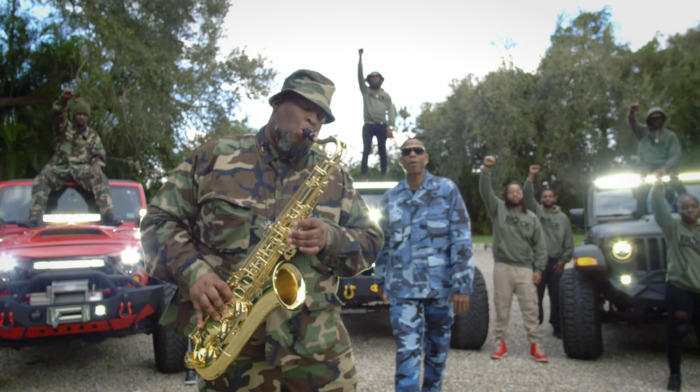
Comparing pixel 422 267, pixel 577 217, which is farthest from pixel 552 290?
pixel 422 267

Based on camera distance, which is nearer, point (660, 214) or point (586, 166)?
point (660, 214)

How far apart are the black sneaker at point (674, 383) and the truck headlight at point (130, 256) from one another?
5.03 meters

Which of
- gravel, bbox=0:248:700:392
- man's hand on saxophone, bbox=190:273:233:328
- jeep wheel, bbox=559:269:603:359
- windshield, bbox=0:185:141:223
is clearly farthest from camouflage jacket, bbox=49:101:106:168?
jeep wheel, bbox=559:269:603:359

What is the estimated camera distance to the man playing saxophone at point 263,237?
2336 mm

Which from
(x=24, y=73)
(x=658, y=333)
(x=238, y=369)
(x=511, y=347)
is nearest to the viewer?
(x=238, y=369)

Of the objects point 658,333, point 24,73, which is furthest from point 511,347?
point 24,73

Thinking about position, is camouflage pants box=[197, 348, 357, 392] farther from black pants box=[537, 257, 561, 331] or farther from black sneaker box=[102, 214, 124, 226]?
black pants box=[537, 257, 561, 331]

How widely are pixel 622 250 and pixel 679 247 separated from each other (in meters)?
0.78

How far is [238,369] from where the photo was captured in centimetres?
239

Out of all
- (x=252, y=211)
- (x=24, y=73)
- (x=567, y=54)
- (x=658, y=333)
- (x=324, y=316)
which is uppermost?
(x=567, y=54)

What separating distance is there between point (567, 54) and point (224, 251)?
3046cm

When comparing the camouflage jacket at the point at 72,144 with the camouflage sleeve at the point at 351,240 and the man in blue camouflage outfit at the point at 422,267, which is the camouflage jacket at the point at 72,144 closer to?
the man in blue camouflage outfit at the point at 422,267

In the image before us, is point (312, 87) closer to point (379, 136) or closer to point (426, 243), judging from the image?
point (426, 243)

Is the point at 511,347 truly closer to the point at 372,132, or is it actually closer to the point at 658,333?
the point at 658,333
